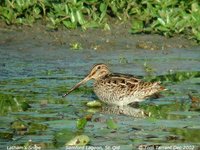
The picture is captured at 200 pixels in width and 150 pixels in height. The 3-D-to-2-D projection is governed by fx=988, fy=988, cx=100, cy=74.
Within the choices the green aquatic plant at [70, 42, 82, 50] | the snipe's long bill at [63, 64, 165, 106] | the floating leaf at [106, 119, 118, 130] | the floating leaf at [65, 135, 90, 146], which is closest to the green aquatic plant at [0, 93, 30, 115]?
the snipe's long bill at [63, 64, 165, 106]

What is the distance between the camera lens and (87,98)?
1309 cm

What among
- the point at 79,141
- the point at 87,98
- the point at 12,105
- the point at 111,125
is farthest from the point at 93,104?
the point at 79,141

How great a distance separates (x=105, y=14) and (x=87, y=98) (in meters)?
3.86

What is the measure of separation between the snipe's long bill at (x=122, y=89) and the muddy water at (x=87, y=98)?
0.16 m

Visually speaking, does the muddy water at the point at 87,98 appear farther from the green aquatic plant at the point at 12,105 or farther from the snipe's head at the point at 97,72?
the snipe's head at the point at 97,72

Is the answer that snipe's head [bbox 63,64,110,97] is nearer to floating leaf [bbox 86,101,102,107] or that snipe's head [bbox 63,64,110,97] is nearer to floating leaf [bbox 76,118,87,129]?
floating leaf [bbox 86,101,102,107]

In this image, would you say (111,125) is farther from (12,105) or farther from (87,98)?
(87,98)

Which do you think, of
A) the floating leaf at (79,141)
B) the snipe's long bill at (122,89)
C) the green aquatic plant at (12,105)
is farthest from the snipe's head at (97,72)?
the floating leaf at (79,141)

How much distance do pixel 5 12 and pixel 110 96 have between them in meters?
3.85

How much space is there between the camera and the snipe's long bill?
12.8m

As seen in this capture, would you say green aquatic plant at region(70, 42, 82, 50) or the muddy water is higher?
green aquatic plant at region(70, 42, 82, 50)

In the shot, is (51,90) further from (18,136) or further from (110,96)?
(18,136)

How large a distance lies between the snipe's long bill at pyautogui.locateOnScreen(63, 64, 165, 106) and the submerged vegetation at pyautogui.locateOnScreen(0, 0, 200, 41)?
10.2 ft

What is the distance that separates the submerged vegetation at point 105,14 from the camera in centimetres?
1620
